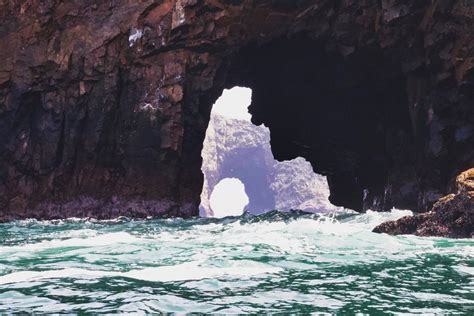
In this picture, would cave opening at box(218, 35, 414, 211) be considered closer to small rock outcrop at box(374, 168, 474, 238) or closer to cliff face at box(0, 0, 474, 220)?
cliff face at box(0, 0, 474, 220)

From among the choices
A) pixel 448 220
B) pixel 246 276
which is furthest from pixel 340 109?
pixel 246 276

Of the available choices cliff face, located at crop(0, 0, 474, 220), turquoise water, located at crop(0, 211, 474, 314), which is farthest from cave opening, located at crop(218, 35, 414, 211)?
turquoise water, located at crop(0, 211, 474, 314)

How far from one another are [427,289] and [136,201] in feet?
78.1

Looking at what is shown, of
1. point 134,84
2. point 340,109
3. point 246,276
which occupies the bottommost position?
point 246,276

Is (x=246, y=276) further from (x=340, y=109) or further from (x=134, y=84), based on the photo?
(x=340, y=109)

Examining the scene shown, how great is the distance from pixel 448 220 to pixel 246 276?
8382 millimetres

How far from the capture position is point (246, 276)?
866 cm

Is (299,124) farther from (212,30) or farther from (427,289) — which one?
(427,289)

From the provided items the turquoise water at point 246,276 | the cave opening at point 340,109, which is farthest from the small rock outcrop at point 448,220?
the cave opening at point 340,109

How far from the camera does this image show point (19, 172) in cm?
2944

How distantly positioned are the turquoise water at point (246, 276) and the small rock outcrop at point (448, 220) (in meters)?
0.95

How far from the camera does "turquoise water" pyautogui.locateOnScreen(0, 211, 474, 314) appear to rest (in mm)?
6605

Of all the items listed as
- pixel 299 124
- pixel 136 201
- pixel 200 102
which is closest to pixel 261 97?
pixel 299 124

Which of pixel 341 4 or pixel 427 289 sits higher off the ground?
pixel 341 4
